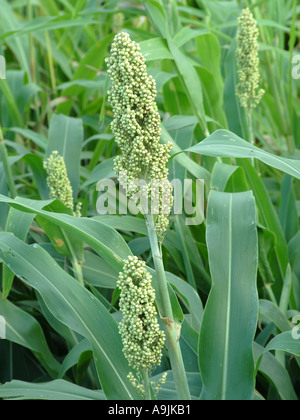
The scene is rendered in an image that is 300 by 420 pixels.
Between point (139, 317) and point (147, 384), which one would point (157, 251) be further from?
point (147, 384)

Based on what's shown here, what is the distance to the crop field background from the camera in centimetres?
84

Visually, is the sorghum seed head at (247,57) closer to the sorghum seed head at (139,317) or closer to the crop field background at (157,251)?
the crop field background at (157,251)

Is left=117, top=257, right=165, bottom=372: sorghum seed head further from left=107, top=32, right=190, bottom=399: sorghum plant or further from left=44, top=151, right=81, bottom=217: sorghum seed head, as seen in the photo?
left=44, top=151, right=81, bottom=217: sorghum seed head

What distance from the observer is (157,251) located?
0.87 m

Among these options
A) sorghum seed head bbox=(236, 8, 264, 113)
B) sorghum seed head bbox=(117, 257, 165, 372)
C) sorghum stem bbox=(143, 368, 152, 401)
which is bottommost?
sorghum stem bbox=(143, 368, 152, 401)

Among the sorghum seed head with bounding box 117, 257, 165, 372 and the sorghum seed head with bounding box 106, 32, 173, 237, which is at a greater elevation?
the sorghum seed head with bounding box 106, 32, 173, 237

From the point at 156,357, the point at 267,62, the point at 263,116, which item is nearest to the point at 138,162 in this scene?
the point at 156,357

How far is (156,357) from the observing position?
842 mm

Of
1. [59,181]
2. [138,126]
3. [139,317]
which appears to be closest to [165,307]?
[139,317]

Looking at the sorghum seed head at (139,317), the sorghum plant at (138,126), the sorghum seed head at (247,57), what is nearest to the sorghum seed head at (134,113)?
the sorghum plant at (138,126)

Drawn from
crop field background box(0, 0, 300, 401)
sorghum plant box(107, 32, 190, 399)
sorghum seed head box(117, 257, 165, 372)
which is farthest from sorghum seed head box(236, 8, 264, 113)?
sorghum seed head box(117, 257, 165, 372)

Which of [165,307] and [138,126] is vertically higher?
[138,126]

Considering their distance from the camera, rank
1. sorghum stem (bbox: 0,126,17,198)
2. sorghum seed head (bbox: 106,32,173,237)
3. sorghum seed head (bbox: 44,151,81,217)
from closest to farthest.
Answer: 1. sorghum seed head (bbox: 106,32,173,237)
2. sorghum seed head (bbox: 44,151,81,217)
3. sorghum stem (bbox: 0,126,17,198)

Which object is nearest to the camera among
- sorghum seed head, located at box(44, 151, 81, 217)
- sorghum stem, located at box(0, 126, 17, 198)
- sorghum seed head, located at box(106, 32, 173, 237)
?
sorghum seed head, located at box(106, 32, 173, 237)
